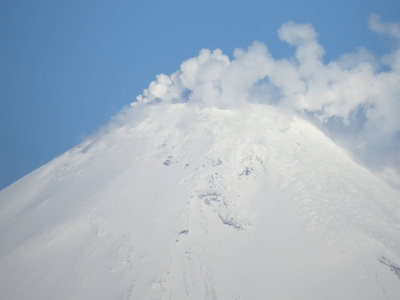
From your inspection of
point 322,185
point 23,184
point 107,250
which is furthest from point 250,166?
point 23,184

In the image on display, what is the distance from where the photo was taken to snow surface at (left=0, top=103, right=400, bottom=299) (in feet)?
204

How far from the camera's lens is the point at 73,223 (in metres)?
73.1

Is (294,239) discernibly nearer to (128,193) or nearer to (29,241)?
(128,193)

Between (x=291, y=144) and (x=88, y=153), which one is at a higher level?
(x=291, y=144)

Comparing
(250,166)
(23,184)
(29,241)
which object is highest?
(250,166)

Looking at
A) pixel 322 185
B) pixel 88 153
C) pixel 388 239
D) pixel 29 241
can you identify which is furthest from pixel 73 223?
pixel 388 239

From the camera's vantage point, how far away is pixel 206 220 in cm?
7344

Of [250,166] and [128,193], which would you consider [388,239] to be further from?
[128,193]

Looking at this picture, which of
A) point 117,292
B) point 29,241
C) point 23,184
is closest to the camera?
point 117,292

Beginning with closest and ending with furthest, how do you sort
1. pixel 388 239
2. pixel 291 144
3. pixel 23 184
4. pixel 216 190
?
pixel 388 239 < pixel 216 190 < pixel 291 144 < pixel 23 184

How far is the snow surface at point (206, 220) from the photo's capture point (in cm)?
6209

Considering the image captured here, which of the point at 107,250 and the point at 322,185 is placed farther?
the point at 322,185

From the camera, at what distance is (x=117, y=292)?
60.9 m

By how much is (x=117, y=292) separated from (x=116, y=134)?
2144 inches
